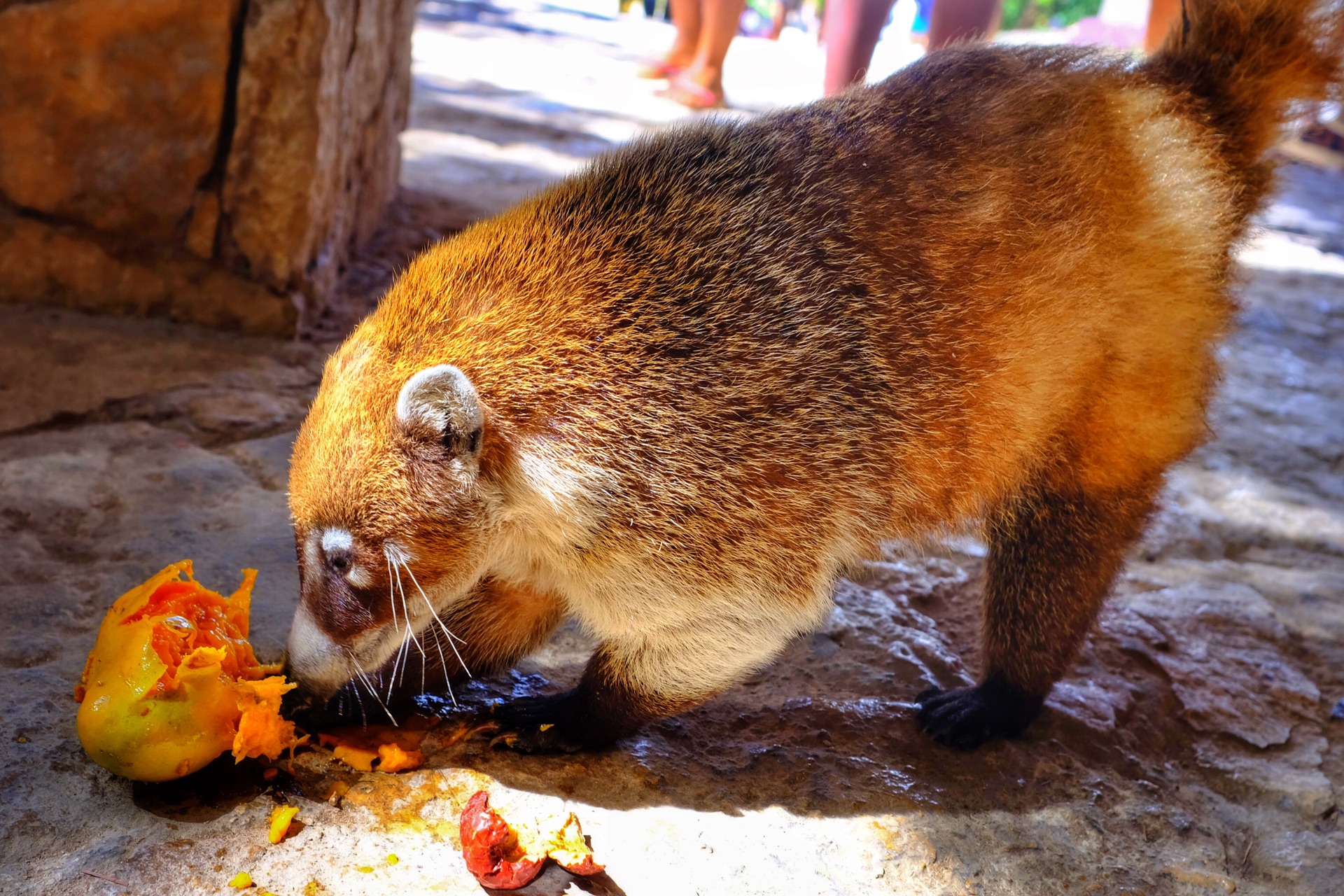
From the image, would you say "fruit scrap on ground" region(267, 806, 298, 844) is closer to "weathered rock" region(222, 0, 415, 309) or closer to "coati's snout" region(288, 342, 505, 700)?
"coati's snout" region(288, 342, 505, 700)

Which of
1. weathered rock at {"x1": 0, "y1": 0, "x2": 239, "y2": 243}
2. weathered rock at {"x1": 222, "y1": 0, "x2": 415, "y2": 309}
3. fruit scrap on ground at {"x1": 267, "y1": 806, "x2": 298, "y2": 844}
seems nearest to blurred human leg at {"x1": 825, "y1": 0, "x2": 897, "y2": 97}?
weathered rock at {"x1": 222, "y1": 0, "x2": 415, "y2": 309}

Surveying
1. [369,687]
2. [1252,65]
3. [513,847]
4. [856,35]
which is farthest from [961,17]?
[513,847]

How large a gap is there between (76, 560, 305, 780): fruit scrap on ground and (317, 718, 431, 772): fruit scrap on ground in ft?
0.33

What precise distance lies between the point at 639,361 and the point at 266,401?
2.18 meters

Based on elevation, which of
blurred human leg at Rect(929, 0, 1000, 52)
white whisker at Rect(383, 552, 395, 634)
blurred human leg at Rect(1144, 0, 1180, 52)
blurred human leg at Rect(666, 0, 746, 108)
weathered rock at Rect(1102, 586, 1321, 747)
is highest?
blurred human leg at Rect(1144, 0, 1180, 52)

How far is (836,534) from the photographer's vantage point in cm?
259

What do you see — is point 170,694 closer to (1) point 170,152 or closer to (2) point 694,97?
(1) point 170,152

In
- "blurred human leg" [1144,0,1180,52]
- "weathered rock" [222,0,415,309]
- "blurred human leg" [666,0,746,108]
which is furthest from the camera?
"blurred human leg" [666,0,746,108]

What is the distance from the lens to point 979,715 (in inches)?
117

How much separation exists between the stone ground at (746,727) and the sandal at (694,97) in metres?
5.31

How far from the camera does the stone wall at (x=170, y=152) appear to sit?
4.12 metres

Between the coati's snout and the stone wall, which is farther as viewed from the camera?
the stone wall

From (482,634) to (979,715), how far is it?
1.43m

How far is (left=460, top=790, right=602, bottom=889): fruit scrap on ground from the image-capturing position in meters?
2.16
